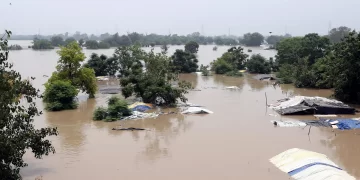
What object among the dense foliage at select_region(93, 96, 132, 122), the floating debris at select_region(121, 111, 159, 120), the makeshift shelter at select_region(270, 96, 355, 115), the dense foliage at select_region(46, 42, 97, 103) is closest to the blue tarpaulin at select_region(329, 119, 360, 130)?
the makeshift shelter at select_region(270, 96, 355, 115)

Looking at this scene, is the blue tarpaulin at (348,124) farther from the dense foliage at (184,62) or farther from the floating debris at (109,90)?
the dense foliage at (184,62)

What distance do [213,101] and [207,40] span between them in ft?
349

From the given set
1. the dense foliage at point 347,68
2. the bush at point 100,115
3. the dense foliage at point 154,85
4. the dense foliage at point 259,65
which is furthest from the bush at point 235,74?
the bush at point 100,115

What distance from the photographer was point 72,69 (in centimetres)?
2114

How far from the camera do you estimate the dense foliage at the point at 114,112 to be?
16.8m

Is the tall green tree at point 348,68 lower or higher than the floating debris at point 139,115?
higher

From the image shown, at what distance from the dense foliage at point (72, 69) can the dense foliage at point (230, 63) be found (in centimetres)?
1794

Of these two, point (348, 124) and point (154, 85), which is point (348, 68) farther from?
point (154, 85)

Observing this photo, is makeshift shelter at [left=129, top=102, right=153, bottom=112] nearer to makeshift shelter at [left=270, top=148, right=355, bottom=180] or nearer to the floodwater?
the floodwater

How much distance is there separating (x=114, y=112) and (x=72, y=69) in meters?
5.81

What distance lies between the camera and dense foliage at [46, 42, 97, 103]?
20766 mm

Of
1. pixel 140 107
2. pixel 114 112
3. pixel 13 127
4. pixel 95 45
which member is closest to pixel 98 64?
pixel 140 107

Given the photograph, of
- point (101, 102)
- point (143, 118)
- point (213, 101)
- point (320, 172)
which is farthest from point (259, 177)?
point (101, 102)

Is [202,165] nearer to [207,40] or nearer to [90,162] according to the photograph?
[90,162]
